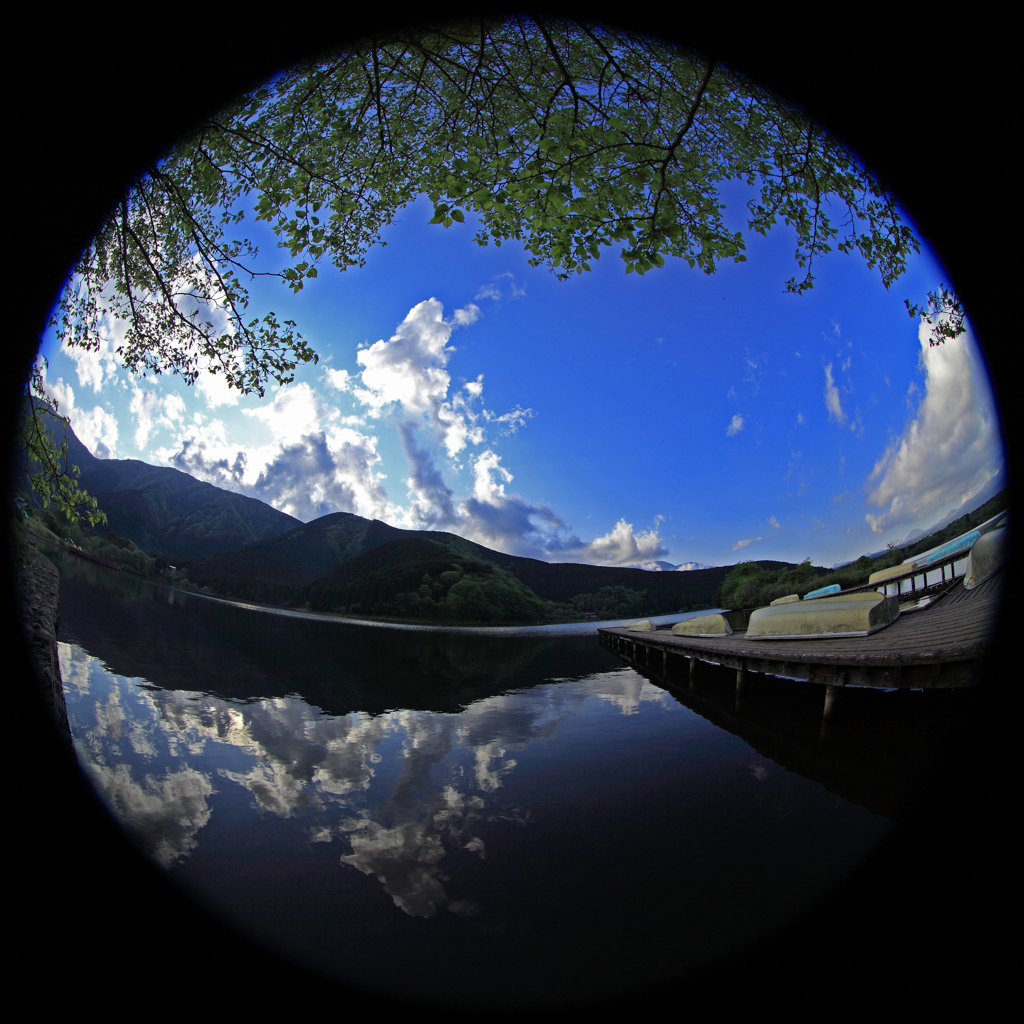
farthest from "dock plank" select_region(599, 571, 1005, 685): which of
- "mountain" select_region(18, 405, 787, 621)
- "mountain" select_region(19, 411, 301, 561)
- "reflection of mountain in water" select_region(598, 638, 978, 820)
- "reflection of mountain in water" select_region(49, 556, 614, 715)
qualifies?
"mountain" select_region(19, 411, 301, 561)

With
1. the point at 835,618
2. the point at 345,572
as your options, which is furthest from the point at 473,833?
the point at 345,572

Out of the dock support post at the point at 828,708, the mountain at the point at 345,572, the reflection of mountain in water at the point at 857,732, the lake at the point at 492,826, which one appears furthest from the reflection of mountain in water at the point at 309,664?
the mountain at the point at 345,572

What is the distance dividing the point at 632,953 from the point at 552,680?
18107 mm

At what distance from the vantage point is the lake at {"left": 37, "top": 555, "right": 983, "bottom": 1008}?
427cm

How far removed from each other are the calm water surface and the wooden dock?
8.63ft

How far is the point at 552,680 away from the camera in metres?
21.6

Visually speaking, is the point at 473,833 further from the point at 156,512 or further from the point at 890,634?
the point at 156,512

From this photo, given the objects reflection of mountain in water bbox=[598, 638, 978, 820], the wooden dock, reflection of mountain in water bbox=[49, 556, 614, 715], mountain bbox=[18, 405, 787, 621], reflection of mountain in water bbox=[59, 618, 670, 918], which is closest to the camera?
reflection of mountain in water bbox=[59, 618, 670, 918]

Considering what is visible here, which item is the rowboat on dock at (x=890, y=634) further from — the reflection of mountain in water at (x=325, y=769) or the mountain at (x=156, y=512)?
the mountain at (x=156, y=512)

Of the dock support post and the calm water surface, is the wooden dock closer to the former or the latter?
the dock support post

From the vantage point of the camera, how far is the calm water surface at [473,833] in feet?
14.0

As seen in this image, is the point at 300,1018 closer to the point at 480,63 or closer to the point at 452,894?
the point at 452,894

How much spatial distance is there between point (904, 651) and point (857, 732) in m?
3.77

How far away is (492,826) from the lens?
659 cm
